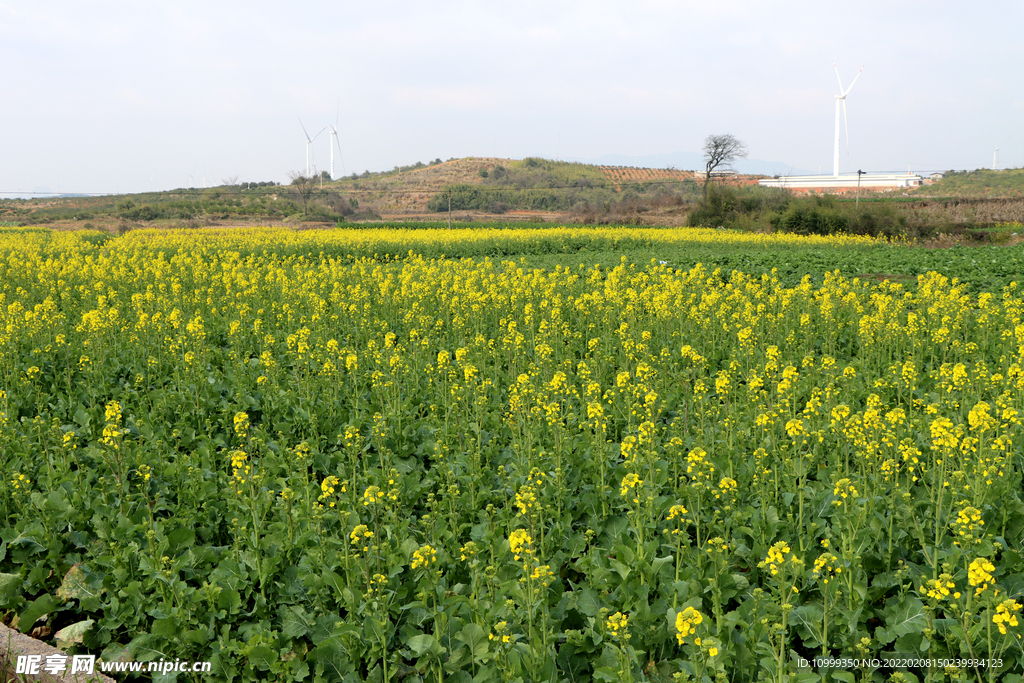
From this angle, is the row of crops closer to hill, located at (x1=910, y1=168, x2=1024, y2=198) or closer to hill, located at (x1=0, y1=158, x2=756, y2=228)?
hill, located at (x1=0, y1=158, x2=756, y2=228)

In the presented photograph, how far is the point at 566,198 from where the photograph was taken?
108688 millimetres

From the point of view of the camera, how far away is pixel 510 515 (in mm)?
4828

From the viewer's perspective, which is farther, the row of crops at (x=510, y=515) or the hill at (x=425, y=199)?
the hill at (x=425, y=199)

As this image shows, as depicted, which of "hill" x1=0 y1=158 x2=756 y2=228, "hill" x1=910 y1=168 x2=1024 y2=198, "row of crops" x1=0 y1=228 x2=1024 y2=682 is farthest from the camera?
"hill" x1=910 y1=168 x2=1024 y2=198

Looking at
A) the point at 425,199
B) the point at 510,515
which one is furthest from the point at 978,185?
the point at 510,515

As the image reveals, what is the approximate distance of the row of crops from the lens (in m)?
3.45

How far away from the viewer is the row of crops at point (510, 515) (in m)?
3.45

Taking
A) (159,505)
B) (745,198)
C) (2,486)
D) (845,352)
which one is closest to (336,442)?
(159,505)

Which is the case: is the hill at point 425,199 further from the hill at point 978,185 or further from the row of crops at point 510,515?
the row of crops at point 510,515

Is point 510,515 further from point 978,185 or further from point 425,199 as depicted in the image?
point 978,185

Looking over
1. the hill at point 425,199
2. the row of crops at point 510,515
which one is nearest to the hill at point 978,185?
the hill at point 425,199

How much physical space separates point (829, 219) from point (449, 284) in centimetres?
4059

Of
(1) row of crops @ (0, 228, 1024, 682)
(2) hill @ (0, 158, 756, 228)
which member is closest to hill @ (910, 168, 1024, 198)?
(2) hill @ (0, 158, 756, 228)

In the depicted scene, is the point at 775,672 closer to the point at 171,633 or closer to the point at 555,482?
the point at 555,482
